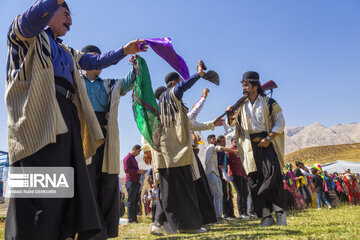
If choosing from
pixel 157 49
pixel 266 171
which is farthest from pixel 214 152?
pixel 157 49

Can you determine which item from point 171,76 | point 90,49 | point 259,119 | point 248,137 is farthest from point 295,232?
point 90,49

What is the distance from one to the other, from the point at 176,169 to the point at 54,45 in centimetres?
287

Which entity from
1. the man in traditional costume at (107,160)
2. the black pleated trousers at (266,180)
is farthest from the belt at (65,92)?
the black pleated trousers at (266,180)

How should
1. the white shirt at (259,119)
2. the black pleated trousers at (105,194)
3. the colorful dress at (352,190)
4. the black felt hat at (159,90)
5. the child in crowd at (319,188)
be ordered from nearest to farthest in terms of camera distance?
the black pleated trousers at (105,194) → the white shirt at (259,119) → the black felt hat at (159,90) → the child in crowd at (319,188) → the colorful dress at (352,190)

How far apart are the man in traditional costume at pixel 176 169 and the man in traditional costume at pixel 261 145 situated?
94cm

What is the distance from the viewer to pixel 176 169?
496cm

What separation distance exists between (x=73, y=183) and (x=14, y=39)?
1.20 meters

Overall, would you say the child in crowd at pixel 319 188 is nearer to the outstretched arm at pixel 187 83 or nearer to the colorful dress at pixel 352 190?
the colorful dress at pixel 352 190

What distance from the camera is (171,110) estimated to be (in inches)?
201

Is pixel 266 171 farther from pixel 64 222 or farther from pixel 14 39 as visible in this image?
pixel 14 39

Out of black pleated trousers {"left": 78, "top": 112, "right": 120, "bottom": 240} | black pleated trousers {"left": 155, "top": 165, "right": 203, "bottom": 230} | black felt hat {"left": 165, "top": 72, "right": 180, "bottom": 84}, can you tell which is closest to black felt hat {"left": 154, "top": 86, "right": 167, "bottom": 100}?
black felt hat {"left": 165, "top": 72, "right": 180, "bottom": 84}

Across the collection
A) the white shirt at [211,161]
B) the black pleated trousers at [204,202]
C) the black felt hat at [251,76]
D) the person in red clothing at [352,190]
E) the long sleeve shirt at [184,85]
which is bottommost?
the person in red clothing at [352,190]

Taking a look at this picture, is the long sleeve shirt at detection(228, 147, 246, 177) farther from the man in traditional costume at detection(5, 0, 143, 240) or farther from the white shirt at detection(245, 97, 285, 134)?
the man in traditional costume at detection(5, 0, 143, 240)

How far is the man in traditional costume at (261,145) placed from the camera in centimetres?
489
